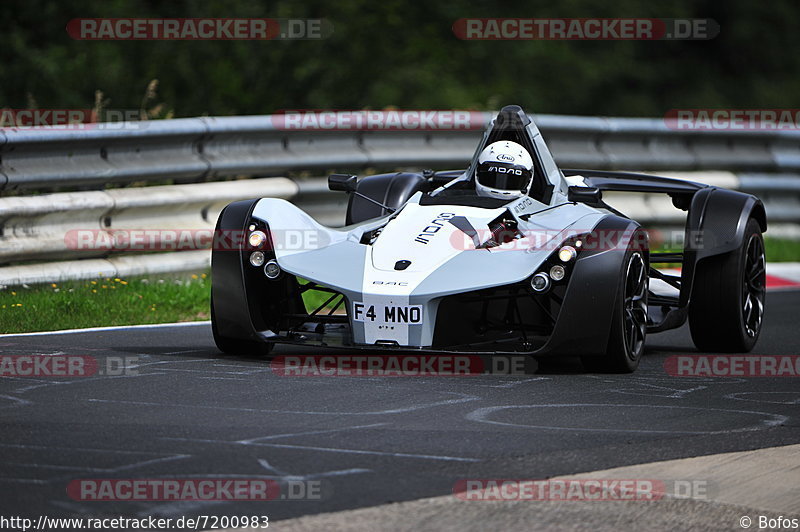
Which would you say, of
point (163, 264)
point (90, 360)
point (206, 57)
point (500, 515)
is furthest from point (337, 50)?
point (500, 515)

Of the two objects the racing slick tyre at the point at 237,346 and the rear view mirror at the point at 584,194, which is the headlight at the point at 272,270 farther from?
the rear view mirror at the point at 584,194

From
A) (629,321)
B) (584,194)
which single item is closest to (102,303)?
(584,194)

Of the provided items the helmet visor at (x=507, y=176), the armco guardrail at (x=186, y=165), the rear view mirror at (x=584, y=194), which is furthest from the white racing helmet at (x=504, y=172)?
the armco guardrail at (x=186, y=165)

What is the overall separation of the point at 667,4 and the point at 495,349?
98.8 ft

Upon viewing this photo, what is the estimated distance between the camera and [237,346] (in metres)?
8.90

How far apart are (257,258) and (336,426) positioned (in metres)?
2.39

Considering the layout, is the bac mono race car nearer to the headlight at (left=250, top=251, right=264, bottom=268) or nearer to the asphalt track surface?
the headlight at (left=250, top=251, right=264, bottom=268)

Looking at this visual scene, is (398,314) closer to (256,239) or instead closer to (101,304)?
(256,239)

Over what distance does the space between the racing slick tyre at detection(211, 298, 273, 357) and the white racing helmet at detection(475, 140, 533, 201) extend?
5.84 ft

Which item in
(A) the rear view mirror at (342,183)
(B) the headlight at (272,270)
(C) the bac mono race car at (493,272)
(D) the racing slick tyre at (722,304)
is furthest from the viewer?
(D) the racing slick tyre at (722,304)

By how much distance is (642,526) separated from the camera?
17.0 feet

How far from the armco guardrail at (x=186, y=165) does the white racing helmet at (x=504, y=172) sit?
3241 millimetres

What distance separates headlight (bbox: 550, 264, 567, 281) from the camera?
832cm

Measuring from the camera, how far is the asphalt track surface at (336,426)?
552cm
